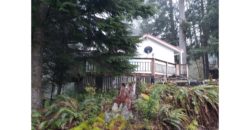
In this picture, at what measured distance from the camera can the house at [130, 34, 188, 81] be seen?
2410 millimetres

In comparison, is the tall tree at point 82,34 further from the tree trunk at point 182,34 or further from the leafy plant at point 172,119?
the leafy plant at point 172,119

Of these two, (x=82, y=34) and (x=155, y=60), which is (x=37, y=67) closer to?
(x=82, y=34)

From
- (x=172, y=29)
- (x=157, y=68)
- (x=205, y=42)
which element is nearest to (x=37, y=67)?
(x=157, y=68)

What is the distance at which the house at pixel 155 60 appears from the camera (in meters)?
2.41

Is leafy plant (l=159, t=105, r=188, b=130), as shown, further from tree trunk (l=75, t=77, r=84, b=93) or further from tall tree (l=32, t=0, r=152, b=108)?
tree trunk (l=75, t=77, r=84, b=93)

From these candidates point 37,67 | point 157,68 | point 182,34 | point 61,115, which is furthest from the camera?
point 157,68

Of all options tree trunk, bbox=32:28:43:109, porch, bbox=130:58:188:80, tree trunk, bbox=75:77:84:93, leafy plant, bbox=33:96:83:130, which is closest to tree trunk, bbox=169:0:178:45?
porch, bbox=130:58:188:80

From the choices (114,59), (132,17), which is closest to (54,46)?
(114,59)

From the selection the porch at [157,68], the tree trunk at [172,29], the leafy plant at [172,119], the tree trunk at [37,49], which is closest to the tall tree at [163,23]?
the tree trunk at [172,29]

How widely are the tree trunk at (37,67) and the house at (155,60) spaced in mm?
799

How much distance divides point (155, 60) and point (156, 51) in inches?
3.6

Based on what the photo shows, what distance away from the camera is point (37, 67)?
86.3 inches
